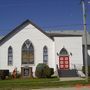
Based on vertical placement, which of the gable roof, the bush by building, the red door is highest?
the gable roof

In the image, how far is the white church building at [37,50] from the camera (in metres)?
47.9

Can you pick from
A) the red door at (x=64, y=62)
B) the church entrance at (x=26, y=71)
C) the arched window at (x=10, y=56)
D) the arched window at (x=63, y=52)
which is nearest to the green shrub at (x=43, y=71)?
the church entrance at (x=26, y=71)

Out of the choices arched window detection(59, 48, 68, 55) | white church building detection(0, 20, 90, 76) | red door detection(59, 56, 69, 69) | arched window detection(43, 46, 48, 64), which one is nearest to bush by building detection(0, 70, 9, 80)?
white church building detection(0, 20, 90, 76)

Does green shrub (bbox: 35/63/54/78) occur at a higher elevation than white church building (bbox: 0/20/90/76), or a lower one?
lower

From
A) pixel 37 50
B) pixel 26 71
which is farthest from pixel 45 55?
pixel 26 71

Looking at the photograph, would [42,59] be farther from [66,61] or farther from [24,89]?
[24,89]

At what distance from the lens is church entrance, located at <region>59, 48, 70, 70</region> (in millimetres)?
48250

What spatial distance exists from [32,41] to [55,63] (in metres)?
4.64

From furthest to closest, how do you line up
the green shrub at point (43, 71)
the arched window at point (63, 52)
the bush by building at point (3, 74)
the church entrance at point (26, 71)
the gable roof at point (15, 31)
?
1. the arched window at point (63, 52)
2. the gable roof at point (15, 31)
3. the church entrance at point (26, 71)
4. the green shrub at point (43, 71)
5. the bush by building at point (3, 74)

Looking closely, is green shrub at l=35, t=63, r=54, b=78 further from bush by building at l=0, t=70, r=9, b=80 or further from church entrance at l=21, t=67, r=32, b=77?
bush by building at l=0, t=70, r=9, b=80

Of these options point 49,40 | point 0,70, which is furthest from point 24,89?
point 49,40

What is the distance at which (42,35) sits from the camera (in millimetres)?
48406

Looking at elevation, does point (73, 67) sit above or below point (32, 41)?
below

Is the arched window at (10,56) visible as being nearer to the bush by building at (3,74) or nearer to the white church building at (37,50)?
the white church building at (37,50)
